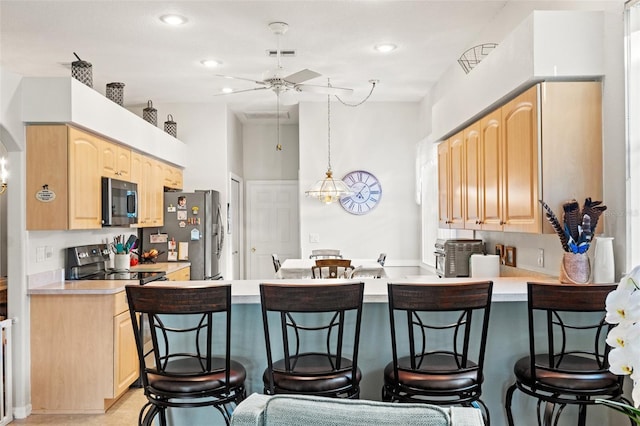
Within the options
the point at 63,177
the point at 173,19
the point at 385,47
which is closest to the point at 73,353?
the point at 63,177

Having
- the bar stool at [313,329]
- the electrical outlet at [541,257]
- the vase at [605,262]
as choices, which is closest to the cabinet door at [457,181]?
the electrical outlet at [541,257]

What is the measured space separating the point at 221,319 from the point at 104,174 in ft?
7.42

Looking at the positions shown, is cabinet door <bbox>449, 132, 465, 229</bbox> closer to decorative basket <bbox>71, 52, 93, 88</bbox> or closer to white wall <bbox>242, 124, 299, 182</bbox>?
decorative basket <bbox>71, 52, 93, 88</bbox>

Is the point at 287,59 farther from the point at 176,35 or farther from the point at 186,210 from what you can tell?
→ the point at 186,210

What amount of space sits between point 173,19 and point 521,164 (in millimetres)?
2808

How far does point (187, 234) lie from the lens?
6082mm

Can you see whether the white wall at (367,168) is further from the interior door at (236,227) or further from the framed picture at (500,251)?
the framed picture at (500,251)

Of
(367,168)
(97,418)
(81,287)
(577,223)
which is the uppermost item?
(367,168)

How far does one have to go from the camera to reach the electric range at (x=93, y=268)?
13.9 ft

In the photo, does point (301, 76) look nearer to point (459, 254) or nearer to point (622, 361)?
point (459, 254)

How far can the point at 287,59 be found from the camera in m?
5.03

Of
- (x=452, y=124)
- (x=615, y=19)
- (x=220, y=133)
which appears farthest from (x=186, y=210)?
(x=615, y=19)

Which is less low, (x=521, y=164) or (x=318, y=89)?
(x=318, y=89)

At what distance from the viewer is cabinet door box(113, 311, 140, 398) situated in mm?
3723
